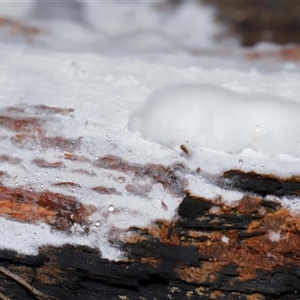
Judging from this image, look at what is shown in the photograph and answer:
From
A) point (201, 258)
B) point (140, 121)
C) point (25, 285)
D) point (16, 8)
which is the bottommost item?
point (25, 285)

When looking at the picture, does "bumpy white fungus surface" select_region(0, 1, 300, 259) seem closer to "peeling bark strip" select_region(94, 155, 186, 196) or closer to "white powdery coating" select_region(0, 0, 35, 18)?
"peeling bark strip" select_region(94, 155, 186, 196)

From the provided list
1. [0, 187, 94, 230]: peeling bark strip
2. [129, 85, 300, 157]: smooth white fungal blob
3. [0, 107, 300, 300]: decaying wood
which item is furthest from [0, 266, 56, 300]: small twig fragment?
[129, 85, 300, 157]: smooth white fungal blob

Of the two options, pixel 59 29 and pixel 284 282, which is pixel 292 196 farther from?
pixel 59 29

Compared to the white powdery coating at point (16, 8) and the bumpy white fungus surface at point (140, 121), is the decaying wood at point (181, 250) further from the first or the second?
the white powdery coating at point (16, 8)

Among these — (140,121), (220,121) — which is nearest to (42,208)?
(140,121)

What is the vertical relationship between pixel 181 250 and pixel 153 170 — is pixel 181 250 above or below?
below

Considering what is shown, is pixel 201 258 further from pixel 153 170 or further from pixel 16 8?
pixel 16 8

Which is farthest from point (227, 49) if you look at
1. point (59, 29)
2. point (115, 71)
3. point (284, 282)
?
point (284, 282)
